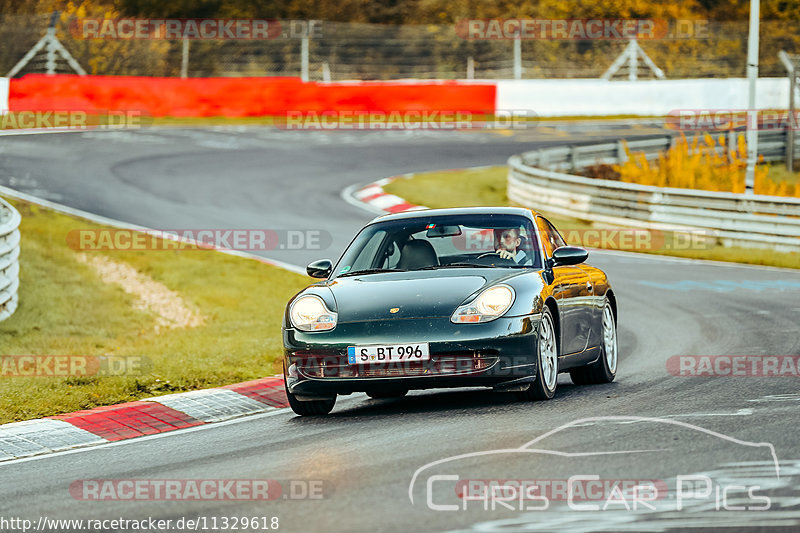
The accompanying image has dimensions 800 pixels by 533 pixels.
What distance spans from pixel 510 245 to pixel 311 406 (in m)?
1.90

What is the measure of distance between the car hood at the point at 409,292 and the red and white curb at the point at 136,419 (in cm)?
125

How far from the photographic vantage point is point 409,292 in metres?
8.54

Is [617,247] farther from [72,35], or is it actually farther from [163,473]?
[72,35]

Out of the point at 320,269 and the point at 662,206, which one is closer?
the point at 320,269

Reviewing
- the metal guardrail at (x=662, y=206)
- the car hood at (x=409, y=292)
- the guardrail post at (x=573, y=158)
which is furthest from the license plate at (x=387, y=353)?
the guardrail post at (x=573, y=158)

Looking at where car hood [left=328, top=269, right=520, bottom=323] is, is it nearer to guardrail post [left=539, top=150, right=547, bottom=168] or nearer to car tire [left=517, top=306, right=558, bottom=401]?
car tire [left=517, top=306, right=558, bottom=401]

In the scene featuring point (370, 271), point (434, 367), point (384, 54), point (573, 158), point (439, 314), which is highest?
point (384, 54)

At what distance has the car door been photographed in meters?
9.21

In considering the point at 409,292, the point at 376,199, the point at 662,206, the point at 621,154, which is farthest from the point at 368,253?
the point at 621,154

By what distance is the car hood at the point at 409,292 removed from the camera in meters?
8.33

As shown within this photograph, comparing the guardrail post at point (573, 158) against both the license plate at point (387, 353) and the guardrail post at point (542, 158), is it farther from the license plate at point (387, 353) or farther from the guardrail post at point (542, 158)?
the license plate at point (387, 353)

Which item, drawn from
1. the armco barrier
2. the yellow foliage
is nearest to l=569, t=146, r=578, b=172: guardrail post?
the yellow foliage

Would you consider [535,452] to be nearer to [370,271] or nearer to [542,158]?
[370,271]

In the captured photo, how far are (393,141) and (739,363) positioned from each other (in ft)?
84.9
